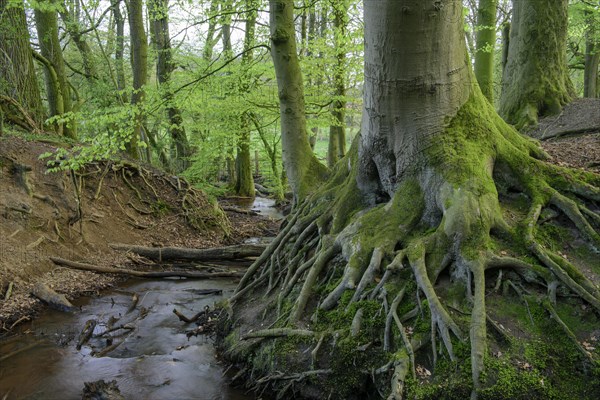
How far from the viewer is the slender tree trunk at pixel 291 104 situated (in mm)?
7121

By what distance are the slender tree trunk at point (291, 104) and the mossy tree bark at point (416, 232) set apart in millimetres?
2118

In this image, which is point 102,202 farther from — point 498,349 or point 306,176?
point 498,349

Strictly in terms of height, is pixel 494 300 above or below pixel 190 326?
above

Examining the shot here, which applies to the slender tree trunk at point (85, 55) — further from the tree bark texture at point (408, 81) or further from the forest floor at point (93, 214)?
the tree bark texture at point (408, 81)

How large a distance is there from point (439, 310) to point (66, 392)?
13.0 feet

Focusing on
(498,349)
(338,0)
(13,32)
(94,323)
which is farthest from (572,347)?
(13,32)

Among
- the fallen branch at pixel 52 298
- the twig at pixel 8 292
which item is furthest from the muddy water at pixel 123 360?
the twig at pixel 8 292

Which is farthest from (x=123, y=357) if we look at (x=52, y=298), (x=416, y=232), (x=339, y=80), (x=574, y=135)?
(x=339, y=80)

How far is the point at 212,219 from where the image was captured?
11906 mm

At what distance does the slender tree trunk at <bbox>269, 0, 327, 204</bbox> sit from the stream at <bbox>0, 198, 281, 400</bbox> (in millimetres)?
2597

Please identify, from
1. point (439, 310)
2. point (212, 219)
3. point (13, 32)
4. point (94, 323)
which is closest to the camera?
point (439, 310)

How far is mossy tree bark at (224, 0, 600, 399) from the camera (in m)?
3.71

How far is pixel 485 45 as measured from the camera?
10188mm

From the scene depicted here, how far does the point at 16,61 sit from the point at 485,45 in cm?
1151
